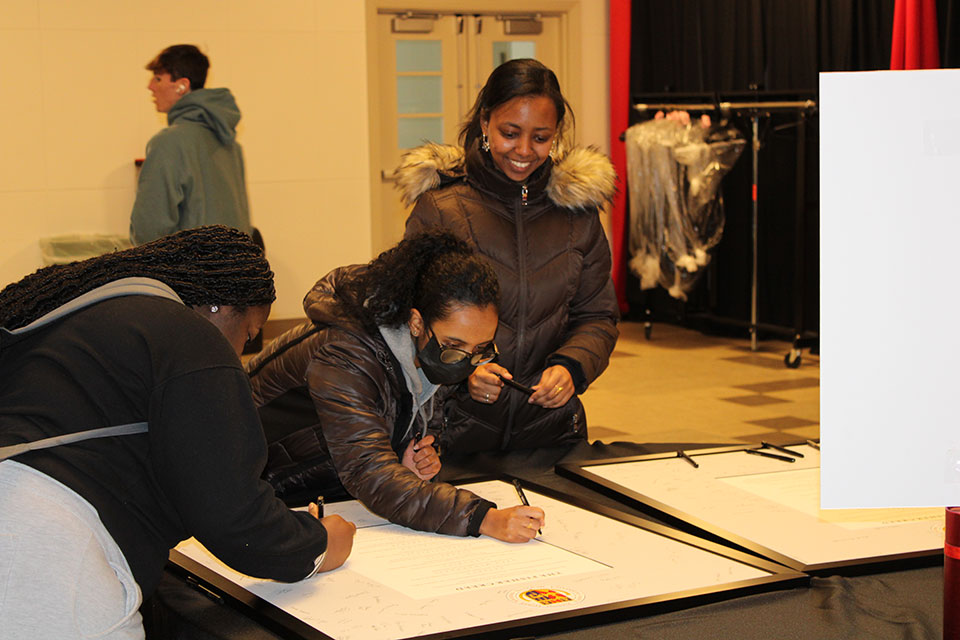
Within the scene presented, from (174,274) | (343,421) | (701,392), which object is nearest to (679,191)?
(701,392)

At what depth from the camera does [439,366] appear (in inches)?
72.4

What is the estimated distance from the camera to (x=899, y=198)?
1.10 metres

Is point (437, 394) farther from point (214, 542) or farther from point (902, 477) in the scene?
point (902, 477)

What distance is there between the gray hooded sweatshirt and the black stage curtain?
320 centimetres

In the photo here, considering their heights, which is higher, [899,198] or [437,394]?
[899,198]

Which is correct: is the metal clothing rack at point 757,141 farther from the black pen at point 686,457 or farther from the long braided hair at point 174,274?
the long braided hair at point 174,274

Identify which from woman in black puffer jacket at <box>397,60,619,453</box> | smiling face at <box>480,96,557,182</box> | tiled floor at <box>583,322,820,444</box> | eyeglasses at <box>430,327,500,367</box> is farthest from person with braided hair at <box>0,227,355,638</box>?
tiled floor at <box>583,322,820,444</box>

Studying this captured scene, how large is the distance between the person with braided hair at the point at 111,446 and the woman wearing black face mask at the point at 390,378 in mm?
522

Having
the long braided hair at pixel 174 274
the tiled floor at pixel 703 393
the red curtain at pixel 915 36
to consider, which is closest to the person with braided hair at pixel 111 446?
the long braided hair at pixel 174 274

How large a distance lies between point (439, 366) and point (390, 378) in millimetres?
96

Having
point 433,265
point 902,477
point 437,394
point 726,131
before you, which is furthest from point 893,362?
point 726,131

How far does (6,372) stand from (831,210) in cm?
87

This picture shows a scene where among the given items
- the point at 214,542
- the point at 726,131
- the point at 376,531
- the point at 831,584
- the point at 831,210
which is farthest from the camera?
the point at 726,131

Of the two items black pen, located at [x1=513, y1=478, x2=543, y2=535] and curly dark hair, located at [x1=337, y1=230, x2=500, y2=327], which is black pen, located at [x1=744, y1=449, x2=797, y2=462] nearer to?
black pen, located at [x1=513, y1=478, x2=543, y2=535]
